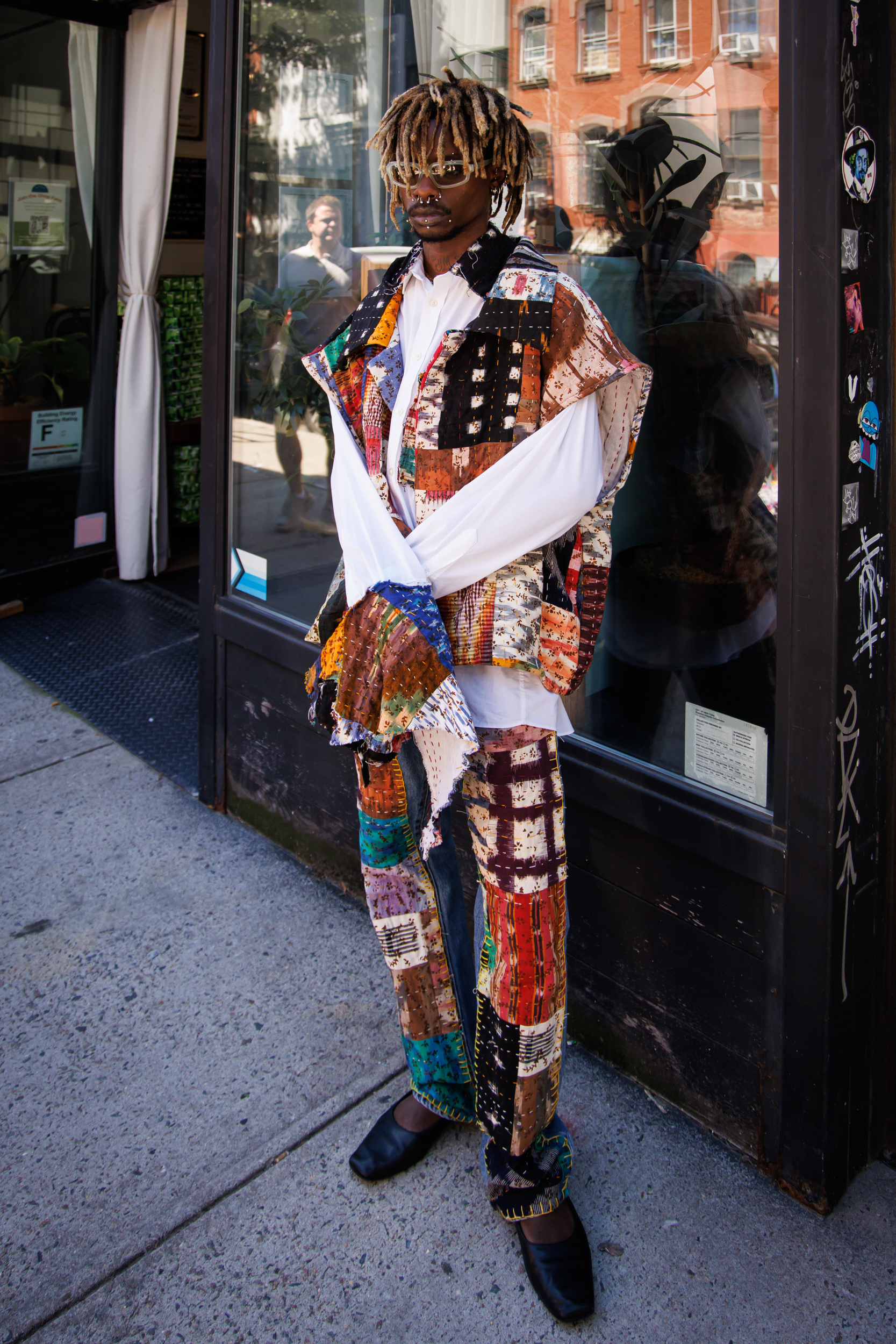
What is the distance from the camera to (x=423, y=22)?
2.82m

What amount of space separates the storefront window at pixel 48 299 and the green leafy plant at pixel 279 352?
7.64 ft

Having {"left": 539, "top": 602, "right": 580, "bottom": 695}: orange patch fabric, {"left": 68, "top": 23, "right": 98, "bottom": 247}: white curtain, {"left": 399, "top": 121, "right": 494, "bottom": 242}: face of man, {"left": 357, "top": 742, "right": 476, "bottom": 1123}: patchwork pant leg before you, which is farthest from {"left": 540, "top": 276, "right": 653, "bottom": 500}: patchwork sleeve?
{"left": 68, "top": 23, "right": 98, "bottom": 247}: white curtain

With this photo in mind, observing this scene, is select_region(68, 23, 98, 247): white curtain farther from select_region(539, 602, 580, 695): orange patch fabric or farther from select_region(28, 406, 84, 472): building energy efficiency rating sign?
select_region(539, 602, 580, 695): orange patch fabric

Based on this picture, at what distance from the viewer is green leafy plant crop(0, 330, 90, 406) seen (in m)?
5.08

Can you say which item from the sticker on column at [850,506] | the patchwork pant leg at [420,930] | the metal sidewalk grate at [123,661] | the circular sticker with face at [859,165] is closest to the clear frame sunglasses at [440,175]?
the circular sticker with face at [859,165]

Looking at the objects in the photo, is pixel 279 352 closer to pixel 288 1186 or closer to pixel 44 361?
pixel 288 1186

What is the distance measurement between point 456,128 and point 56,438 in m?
4.10

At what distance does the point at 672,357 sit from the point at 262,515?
4.85 ft

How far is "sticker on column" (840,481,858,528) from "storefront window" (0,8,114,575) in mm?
4188

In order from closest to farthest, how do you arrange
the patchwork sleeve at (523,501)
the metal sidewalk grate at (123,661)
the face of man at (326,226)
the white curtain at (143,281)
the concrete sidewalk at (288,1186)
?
1. the patchwork sleeve at (523,501)
2. the concrete sidewalk at (288,1186)
3. the face of man at (326,226)
4. the metal sidewalk grate at (123,661)
5. the white curtain at (143,281)

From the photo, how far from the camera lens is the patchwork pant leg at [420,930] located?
1990 millimetres

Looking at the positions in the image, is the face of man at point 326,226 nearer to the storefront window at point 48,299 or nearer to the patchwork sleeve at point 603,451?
the patchwork sleeve at point 603,451

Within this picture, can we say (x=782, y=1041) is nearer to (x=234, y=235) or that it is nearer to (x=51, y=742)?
(x=234, y=235)

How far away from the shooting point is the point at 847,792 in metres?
1.90
